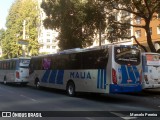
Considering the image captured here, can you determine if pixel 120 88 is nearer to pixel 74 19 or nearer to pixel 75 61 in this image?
pixel 75 61

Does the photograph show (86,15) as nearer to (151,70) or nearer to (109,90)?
(151,70)

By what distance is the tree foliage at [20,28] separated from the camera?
6153cm

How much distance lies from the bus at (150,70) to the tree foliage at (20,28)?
4275cm

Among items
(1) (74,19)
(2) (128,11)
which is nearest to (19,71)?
(1) (74,19)

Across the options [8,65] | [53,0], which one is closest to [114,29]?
[53,0]

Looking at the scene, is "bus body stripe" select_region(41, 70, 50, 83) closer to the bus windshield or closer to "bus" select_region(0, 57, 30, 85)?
"bus" select_region(0, 57, 30, 85)

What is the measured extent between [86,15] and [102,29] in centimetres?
250

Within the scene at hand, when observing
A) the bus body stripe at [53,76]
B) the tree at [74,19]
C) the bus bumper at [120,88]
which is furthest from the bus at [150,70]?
the tree at [74,19]

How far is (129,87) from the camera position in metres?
15.8

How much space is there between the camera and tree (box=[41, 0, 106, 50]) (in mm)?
27547

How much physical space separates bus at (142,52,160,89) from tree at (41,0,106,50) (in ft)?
31.3

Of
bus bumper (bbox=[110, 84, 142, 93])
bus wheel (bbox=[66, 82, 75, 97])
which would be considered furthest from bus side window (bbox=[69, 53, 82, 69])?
bus bumper (bbox=[110, 84, 142, 93])

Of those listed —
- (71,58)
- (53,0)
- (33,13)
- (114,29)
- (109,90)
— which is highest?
(33,13)

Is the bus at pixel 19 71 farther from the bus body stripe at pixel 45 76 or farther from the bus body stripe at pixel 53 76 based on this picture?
the bus body stripe at pixel 53 76
